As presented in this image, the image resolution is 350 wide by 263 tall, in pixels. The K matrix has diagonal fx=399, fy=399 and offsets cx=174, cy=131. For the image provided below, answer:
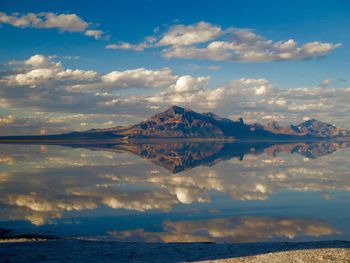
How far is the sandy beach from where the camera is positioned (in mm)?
25922

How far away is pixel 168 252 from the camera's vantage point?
28281mm

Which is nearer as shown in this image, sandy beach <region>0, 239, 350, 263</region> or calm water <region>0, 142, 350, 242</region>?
sandy beach <region>0, 239, 350, 263</region>

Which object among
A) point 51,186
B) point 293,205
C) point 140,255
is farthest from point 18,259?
point 51,186

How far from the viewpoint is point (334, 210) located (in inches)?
1876

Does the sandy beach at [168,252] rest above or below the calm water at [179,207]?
above

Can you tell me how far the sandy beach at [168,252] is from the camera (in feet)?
85.0

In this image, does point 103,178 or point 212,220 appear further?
point 103,178

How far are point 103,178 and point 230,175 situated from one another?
2629 centimetres

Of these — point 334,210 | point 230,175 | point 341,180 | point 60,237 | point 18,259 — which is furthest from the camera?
point 230,175

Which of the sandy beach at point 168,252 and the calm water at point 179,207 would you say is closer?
the sandy beach at point 168,252

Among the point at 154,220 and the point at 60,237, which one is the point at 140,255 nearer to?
the point at 60,237

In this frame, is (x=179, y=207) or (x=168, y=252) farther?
(x=179, y=207)

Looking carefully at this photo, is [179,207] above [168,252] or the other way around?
the other way around

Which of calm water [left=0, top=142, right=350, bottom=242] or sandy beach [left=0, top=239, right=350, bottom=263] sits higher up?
sandy beach [left=0, top=239, right=350, bottom=263]
